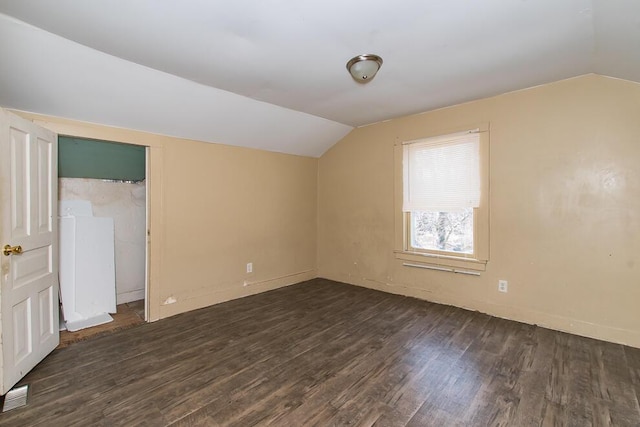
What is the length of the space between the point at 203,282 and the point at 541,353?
11.5 ft

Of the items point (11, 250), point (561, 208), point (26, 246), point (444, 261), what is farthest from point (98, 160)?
point (561, 208)

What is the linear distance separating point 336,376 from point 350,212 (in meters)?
2.76

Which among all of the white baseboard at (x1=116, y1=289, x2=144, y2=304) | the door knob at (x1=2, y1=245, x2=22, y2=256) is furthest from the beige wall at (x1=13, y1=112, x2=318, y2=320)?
the door knob at (x1=2, y1=245, x2=22, y2=256)

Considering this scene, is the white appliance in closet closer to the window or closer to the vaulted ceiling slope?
the vaulted ceiling slope

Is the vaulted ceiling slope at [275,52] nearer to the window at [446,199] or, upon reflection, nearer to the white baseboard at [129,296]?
the window at [446,199]

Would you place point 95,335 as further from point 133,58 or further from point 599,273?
point 599,273

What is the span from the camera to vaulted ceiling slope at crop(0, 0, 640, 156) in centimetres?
175

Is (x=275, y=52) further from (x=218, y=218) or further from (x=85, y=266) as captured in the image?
(x=85, y=266)

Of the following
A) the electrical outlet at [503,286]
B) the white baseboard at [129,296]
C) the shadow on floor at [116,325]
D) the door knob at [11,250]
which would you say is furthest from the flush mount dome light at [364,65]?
the white baseboard at [129,296]

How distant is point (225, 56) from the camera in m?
2.27

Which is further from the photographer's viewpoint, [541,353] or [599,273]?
[599,273]

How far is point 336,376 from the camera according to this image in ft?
7.10

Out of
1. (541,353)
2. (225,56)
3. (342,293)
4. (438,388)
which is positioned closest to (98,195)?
(225,56)

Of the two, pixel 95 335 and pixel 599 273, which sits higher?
pixel 599 273
